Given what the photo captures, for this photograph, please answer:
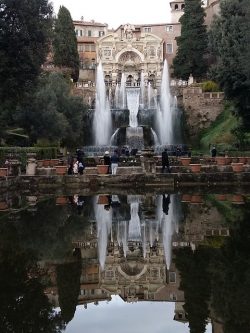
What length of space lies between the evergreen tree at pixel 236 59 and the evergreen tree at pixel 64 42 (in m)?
27.5

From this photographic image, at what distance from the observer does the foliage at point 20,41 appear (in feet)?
89.2

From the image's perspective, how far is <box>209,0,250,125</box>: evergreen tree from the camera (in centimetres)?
3622

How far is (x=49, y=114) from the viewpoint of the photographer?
3925 cm

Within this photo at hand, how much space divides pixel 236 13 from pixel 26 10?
67.9 ft

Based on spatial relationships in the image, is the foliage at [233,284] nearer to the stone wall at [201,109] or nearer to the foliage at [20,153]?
the foliage at [20,153]

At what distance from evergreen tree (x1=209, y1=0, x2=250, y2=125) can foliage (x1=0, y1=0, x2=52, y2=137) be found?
1277cm

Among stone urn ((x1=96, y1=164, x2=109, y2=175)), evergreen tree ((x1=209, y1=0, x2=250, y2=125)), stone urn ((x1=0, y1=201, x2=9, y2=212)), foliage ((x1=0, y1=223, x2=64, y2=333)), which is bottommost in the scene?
foliage ((x1=0, y1=223, x2=64, y2=333))

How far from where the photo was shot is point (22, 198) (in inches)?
826

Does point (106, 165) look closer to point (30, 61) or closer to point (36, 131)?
point (30, 61)

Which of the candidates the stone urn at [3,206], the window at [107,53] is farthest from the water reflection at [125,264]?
the window at [107,53]

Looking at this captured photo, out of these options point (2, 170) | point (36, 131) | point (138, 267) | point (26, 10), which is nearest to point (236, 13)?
point (36, 131)

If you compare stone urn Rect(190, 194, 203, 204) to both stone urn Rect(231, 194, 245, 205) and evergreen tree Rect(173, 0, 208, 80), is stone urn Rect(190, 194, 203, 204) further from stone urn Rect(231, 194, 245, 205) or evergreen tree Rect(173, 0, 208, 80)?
evergreen tree Rect(173, 0, 208, 80)

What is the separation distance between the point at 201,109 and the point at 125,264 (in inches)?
1904

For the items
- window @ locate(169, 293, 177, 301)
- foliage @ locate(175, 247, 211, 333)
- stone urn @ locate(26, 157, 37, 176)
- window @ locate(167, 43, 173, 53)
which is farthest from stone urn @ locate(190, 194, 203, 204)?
window @ locate(167, 43, 173, 53)
